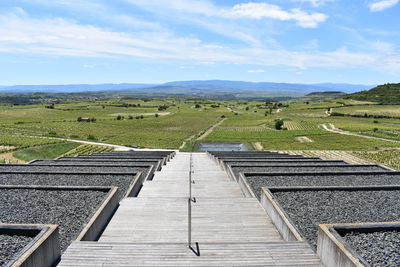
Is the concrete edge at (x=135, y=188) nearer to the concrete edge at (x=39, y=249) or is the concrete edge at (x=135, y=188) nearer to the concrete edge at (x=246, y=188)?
the concrete edge at (x=39, y=249)

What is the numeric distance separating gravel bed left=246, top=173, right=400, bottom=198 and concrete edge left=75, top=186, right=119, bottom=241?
23.4 ft

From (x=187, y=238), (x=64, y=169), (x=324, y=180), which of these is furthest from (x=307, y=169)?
(x=64, y=169)

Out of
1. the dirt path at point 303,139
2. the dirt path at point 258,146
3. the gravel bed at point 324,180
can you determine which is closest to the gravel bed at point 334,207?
the gravel bed at point 324,180

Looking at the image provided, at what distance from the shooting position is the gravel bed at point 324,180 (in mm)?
15391

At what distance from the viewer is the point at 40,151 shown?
49.3 metres

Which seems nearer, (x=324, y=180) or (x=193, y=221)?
(x=193, y=221)

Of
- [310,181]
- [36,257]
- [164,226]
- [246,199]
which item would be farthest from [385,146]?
[36,257]

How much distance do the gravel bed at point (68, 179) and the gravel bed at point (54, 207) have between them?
2.61m

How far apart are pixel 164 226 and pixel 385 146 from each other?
64.6 meters

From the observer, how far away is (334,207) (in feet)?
36.5

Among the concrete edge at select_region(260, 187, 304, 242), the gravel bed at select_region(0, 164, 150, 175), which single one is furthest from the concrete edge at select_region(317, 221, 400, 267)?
the gravel bed at select_region(0, 164, 150, 175)

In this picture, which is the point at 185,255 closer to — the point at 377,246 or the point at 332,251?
the point at 332,251

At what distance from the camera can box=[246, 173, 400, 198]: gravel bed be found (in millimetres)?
15391

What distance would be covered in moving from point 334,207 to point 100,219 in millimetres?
9014
